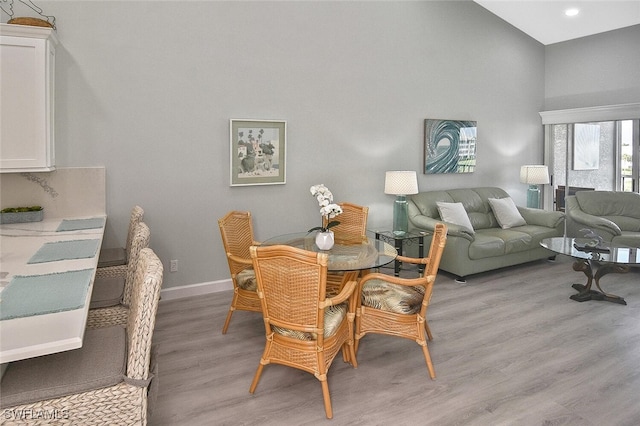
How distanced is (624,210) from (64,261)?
20.9ft

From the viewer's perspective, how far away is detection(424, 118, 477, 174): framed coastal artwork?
564 centimetres

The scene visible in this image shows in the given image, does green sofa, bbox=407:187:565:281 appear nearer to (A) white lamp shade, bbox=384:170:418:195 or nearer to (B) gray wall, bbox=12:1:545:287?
(B) gray wall, bbox=12:1:545:287

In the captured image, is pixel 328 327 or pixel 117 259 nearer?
pixel 328 327

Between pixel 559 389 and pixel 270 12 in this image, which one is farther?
pixel 270 12

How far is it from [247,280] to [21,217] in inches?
69.1

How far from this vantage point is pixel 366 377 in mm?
2752

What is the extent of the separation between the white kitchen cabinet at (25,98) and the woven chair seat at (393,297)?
8.05ft

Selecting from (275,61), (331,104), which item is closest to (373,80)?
(331,104)

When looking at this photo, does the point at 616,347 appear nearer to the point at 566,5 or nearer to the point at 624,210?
the point at 624,210

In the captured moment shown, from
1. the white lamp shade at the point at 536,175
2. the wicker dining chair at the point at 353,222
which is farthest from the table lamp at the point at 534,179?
the wicker dining chair at the point at 353,222

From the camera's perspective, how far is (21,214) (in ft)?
10.5

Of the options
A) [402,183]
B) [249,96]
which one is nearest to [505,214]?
[402,183]

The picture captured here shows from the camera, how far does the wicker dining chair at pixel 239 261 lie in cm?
320

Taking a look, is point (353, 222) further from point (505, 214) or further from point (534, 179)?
point (534, 179)
